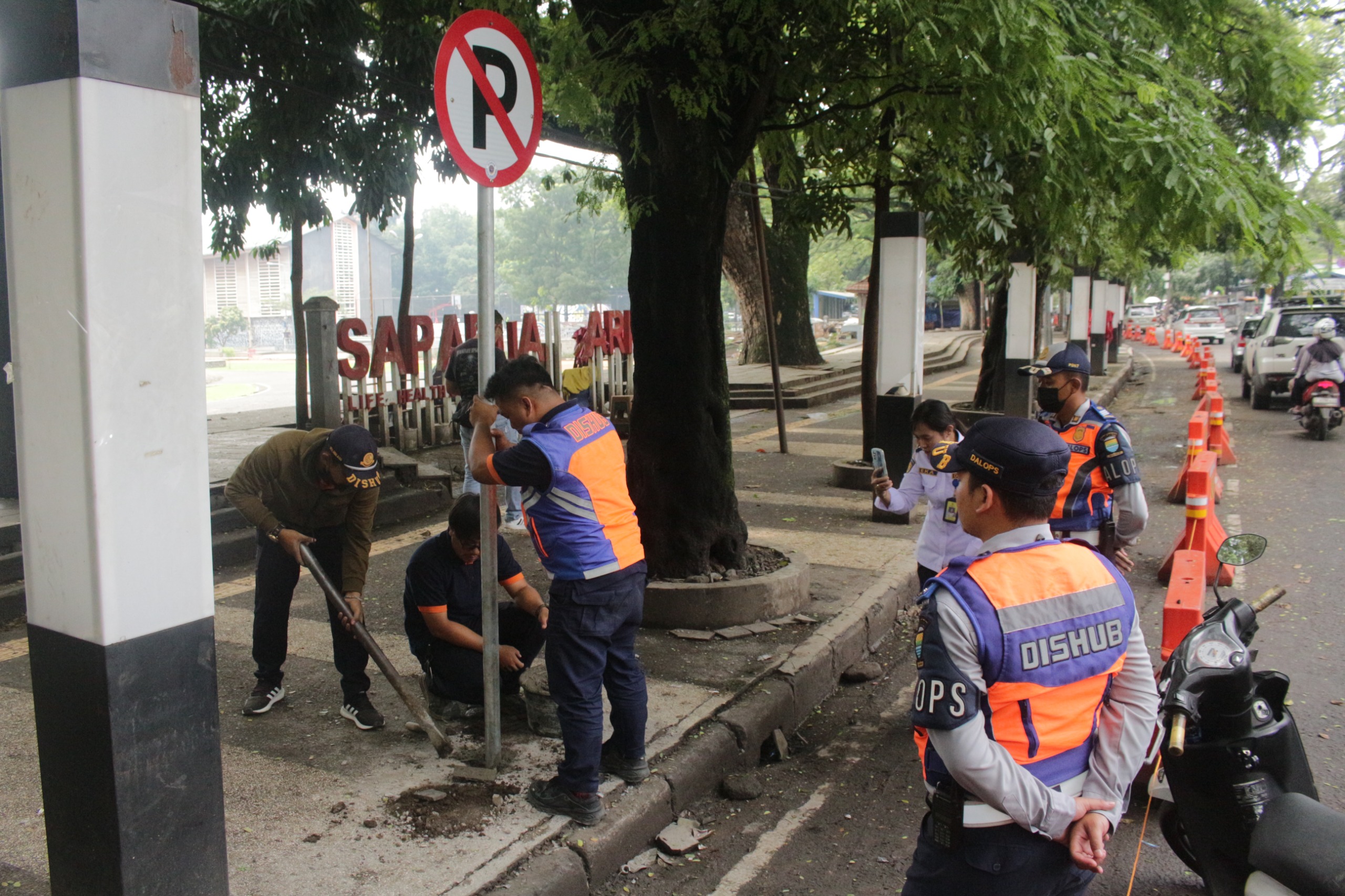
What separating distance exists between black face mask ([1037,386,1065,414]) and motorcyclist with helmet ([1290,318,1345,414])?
1153 cm

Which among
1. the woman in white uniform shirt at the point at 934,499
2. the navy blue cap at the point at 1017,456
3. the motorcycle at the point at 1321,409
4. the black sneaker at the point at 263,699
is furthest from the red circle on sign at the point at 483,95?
the motorcycle at the point at 1321,409

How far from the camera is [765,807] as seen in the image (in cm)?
434

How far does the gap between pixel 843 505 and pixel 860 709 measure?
4.33 meters

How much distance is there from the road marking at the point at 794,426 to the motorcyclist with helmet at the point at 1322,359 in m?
6.46

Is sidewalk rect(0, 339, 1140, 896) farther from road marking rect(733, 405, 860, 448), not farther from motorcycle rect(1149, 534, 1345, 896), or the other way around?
road marking rect(733, 405, 860, 448)

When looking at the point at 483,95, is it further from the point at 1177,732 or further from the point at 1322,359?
the point at 1322,359

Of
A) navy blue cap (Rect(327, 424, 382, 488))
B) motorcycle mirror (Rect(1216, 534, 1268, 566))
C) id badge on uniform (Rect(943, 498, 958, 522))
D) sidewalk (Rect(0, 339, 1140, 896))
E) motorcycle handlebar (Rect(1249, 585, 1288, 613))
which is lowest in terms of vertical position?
sidewalk (Rect(0, 339, 1140, 896))

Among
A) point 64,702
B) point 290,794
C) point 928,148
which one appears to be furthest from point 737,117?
point 64,702

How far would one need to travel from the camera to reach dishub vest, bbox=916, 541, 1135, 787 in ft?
6.81

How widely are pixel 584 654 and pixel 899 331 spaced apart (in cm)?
708

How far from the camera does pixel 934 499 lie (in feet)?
16.0

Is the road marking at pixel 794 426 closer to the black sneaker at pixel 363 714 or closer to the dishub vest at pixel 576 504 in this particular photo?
the black sneaker at pixel 363 714

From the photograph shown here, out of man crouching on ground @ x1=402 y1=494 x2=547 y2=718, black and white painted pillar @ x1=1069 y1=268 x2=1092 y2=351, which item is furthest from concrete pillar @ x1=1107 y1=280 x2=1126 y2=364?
man crouching on ground @ x1=402 y1=494 x2=547 y2=718

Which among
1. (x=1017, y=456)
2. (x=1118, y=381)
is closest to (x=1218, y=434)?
(x=1017, y=456)
